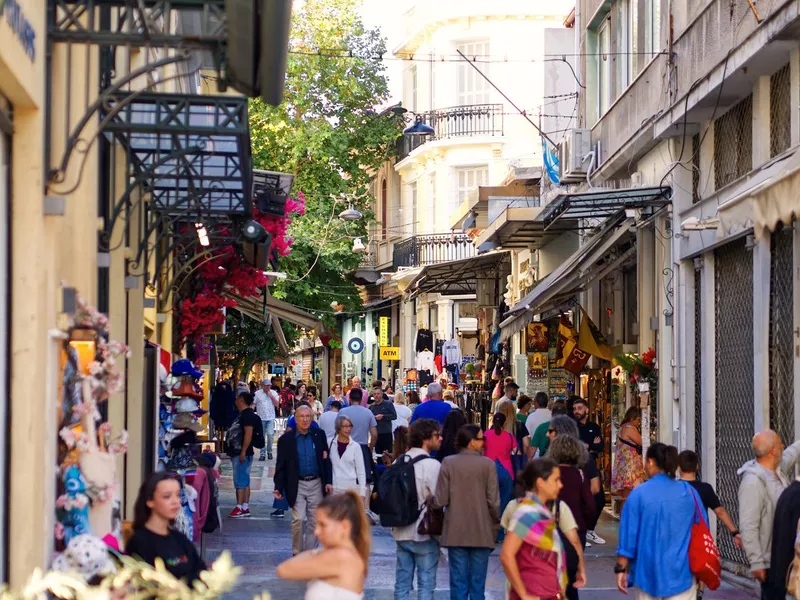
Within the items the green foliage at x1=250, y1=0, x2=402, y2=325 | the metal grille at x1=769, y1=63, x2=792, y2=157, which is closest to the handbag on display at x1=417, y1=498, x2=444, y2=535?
the metal grille at x1=769, y1=63, x2=792, y2=157

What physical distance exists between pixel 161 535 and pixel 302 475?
8414 millimetres

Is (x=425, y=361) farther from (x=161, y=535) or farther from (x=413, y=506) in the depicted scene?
(x=161, y=535)

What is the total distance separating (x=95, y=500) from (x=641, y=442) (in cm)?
1098

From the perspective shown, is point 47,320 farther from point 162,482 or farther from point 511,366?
point 511,366

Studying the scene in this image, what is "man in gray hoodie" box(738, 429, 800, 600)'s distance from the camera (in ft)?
32.1

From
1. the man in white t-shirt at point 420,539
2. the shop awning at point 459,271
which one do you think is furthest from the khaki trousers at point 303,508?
the shop awning at point 459,271

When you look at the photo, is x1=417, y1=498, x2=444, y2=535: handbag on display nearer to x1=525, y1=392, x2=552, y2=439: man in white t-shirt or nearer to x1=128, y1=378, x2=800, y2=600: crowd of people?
x1=128, y1=378, x2=800, y2=600: crowd of people

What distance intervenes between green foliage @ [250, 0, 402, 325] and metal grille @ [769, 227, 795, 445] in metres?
25.5

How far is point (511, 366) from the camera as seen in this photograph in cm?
3103

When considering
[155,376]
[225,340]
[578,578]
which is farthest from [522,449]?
[225,340]

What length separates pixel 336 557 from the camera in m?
6.14

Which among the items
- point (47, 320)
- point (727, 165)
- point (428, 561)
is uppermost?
point (727, 165)

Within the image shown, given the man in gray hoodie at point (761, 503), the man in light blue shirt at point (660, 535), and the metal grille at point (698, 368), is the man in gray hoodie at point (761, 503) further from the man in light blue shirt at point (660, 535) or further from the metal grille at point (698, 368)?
the metal grille at point (698, 368)

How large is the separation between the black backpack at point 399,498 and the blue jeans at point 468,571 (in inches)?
19.1
